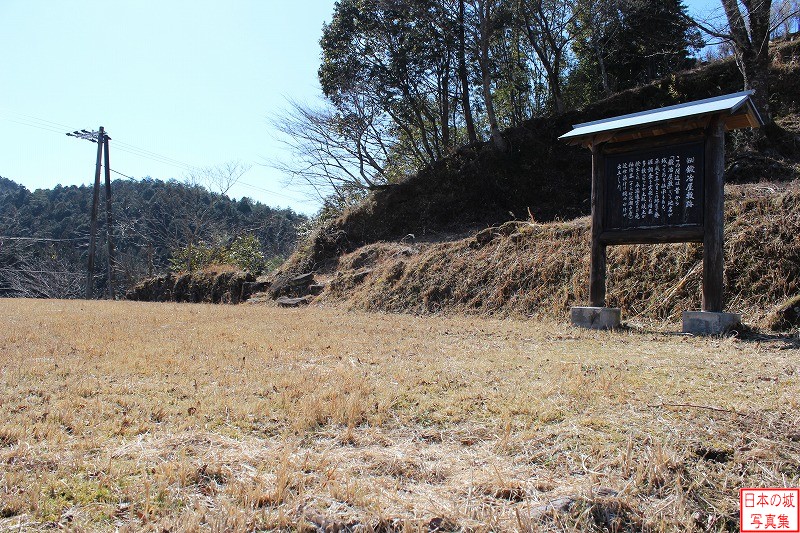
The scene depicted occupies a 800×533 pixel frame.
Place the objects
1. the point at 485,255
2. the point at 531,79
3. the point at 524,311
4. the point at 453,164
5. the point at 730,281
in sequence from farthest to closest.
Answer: the point at 531,79, the point at 453,164, the point at 485,255, the point at 524,311, the point at 730,281

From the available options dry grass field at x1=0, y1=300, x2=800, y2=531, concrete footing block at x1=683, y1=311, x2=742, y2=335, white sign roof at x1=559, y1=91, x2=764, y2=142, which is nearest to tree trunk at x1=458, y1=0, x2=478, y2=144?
white sign roof at x1=559, y1=91, x2=764, y2=142

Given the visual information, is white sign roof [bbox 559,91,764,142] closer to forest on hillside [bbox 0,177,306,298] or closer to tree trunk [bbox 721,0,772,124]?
tree trunk [bbox 721,0,772,124]

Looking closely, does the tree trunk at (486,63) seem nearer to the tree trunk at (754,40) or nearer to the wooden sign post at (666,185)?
the tree trunk at (754,40)

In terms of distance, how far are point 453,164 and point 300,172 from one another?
231 inches

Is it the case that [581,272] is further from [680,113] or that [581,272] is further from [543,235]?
[680,113]

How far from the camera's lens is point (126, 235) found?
29.0m

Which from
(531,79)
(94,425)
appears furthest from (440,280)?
(531,79)

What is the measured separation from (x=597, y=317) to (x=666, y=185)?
1953 mm

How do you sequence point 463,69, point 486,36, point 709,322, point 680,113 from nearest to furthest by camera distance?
point 709,322
point 680,113
point 486,36
point 463,69

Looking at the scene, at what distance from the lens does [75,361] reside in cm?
470

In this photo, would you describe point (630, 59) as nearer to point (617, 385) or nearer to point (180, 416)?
point (617, 385)

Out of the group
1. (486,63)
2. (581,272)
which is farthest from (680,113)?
(486,63)

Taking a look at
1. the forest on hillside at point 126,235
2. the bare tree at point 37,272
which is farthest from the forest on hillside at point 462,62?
the bare tree at point 37,272

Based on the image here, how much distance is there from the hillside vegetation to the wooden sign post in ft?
3.07
